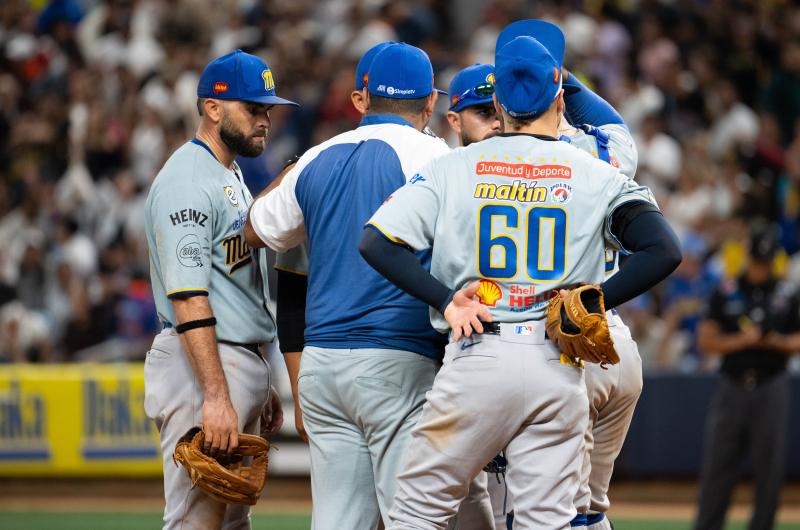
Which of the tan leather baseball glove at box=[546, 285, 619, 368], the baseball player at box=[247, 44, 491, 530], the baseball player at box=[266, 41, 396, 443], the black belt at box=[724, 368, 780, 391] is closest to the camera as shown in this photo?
the tan leather baseball glove at box=[546, 285, 619, 368]

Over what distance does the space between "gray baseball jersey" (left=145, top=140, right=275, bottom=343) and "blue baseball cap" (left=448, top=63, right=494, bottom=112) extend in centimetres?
102

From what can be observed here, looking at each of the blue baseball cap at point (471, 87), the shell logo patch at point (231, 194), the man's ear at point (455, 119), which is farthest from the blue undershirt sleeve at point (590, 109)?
the shell logo patch at point (231, 194)

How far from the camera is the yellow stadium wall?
8867mm

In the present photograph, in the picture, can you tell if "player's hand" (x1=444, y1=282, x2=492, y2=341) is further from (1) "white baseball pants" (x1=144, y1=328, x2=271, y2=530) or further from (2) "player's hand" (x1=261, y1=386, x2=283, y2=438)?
(2) "player's hand" (x1=261, y1=386, x2=283, y2=438)

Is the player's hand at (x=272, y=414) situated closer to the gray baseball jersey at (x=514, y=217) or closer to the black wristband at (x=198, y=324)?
the black wristband at (x=198, y=324)

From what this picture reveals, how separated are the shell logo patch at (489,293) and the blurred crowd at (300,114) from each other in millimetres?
6096

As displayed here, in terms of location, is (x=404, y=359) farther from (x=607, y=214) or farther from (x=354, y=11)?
(x=354, y=11)

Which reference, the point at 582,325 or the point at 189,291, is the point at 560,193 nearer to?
the point at 582,325

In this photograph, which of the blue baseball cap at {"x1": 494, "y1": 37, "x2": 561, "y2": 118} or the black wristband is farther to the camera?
the black wristband

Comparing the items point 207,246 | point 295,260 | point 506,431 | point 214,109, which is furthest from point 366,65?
point 506,431

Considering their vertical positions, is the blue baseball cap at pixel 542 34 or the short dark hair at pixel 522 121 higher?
the blue baseball cap at pixel 542 34

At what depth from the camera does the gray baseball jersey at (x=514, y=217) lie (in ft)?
9.72

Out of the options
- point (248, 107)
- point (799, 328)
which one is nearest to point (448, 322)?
point (248, 107)

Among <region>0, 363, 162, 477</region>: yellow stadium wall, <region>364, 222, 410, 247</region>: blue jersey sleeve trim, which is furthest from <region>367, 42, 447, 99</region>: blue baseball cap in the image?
<region>0, 363, 162, 477</region>: yellow stadium wall
